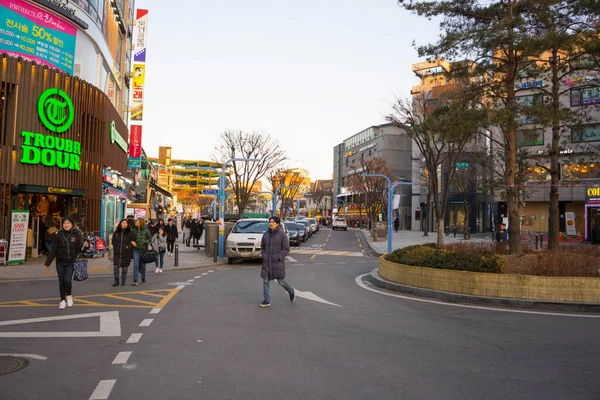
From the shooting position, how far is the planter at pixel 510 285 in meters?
10.0

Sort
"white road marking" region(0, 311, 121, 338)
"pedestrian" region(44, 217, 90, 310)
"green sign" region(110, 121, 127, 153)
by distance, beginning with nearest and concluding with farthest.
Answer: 1. "white road marking" region(0, 311, 121, 338)
2. "pedestrian" region(44, 217, 90, 310)
3. "green sign" region(110, 121, 127, 153)

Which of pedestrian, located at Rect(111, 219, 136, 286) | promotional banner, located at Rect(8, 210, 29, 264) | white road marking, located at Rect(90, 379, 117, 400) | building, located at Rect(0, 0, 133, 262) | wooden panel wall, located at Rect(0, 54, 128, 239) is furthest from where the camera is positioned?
building, located at Rect(0, 0, 133, 262)

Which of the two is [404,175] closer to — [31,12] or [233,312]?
[31,12]

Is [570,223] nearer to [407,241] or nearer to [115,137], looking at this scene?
[407,241]

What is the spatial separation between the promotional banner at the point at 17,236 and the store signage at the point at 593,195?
39638 millimetres

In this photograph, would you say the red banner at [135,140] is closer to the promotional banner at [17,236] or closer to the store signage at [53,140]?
the store signage at [53,140]

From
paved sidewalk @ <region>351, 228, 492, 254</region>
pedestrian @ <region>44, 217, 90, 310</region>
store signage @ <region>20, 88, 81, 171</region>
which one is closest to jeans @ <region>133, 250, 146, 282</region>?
pedestrian @ <region>44, 217, 90, 310</region>

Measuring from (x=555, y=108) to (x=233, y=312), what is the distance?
37.8 ft

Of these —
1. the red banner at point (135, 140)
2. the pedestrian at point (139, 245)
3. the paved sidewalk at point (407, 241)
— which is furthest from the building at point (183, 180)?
the pedestrian at point (139, 245)

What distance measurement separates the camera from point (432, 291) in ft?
37.5

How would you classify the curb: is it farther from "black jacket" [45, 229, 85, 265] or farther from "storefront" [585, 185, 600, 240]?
"storefront" [585, 185, 600, 240]

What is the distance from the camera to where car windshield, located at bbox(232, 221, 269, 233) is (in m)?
20.5

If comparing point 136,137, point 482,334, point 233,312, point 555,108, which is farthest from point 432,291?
point 136,137

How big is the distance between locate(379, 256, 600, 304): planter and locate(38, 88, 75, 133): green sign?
15817 millimetres
